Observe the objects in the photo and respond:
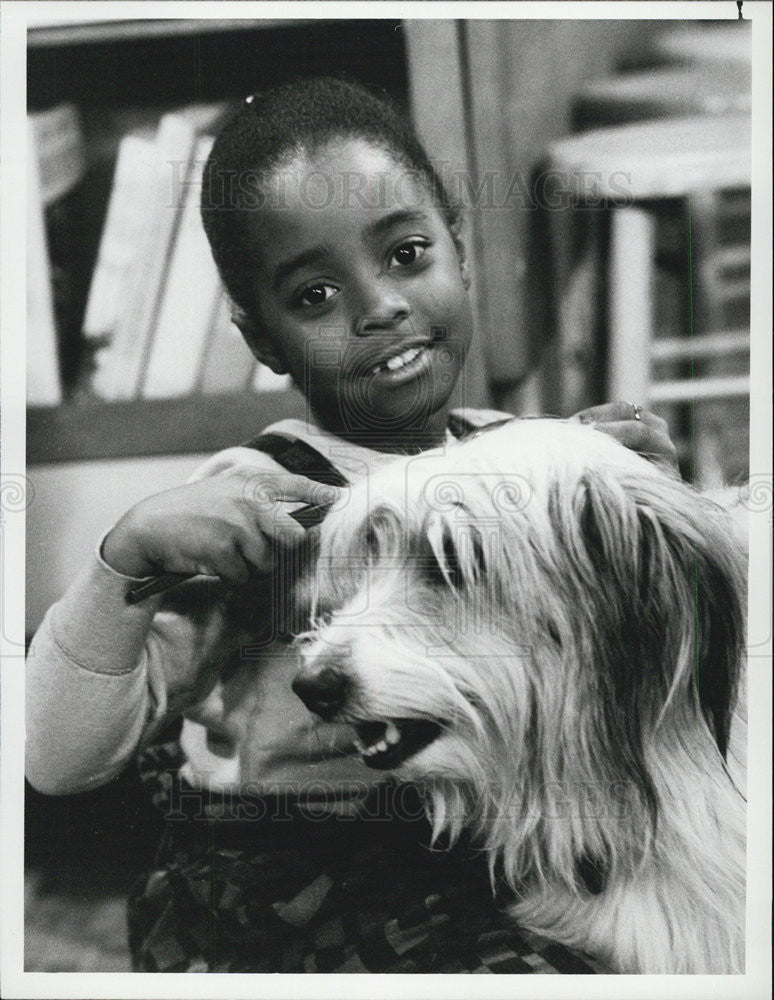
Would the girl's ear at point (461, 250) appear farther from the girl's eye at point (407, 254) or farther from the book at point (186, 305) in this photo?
the book at point (186, 305)

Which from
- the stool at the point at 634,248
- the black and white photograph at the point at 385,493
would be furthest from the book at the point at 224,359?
the stool at the point at 634,248

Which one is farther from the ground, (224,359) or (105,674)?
(224,359)

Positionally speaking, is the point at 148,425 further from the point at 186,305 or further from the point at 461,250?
the point at 461,250

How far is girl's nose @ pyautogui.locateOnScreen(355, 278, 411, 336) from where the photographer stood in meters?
1.00

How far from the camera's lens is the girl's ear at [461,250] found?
3.40 feet

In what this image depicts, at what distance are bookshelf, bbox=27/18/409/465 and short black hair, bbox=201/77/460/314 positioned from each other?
1.1 inches

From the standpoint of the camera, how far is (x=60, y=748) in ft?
3.41

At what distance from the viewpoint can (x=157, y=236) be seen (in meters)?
1.05

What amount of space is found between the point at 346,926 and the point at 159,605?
0.40 metres

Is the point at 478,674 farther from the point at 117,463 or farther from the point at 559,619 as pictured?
the point at 117,463

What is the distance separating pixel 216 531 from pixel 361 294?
11.5 inches

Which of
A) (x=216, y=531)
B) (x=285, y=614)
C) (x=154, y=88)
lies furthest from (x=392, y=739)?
(x=154, y=88)

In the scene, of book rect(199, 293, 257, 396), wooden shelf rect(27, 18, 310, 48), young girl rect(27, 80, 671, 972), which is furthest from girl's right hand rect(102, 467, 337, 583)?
wooden shelf rect(27, 18, 310, 48)

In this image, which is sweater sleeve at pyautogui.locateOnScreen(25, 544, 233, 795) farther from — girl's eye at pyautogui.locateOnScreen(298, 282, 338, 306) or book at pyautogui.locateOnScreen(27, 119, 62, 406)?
girl's eye at pyautogui.locateOnScreen(298, 282, 338, 306)
